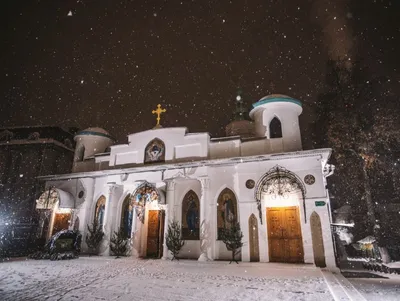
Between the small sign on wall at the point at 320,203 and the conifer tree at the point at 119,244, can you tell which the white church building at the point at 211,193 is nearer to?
the small sign on wall at the point at 320,203

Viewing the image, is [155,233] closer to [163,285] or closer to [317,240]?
[163,285]

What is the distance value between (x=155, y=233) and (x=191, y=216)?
279cm

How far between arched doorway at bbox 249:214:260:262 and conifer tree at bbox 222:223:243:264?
1.75ft

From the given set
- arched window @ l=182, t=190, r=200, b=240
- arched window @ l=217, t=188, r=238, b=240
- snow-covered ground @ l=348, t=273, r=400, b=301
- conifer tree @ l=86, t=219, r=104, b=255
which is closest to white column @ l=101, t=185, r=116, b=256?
conifer tree @ l=86, t=219, r=104, b=255

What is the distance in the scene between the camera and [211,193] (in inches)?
525

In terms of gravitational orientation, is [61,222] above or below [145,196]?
below

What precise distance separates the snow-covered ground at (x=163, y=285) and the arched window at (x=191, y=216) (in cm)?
428

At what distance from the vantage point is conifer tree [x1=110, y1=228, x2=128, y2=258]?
45.7ft

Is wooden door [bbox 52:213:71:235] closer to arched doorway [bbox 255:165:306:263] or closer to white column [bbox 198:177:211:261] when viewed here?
white column [bbox 198:177:211:261]

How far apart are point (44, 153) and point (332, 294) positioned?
24.9m

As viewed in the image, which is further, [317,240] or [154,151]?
[154,151]

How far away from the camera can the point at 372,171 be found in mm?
16406

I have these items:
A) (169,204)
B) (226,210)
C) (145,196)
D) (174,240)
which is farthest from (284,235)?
(145,196)

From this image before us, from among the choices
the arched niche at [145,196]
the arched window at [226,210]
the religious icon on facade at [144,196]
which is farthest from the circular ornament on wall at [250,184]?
the religious icon on facade at [144,196]
